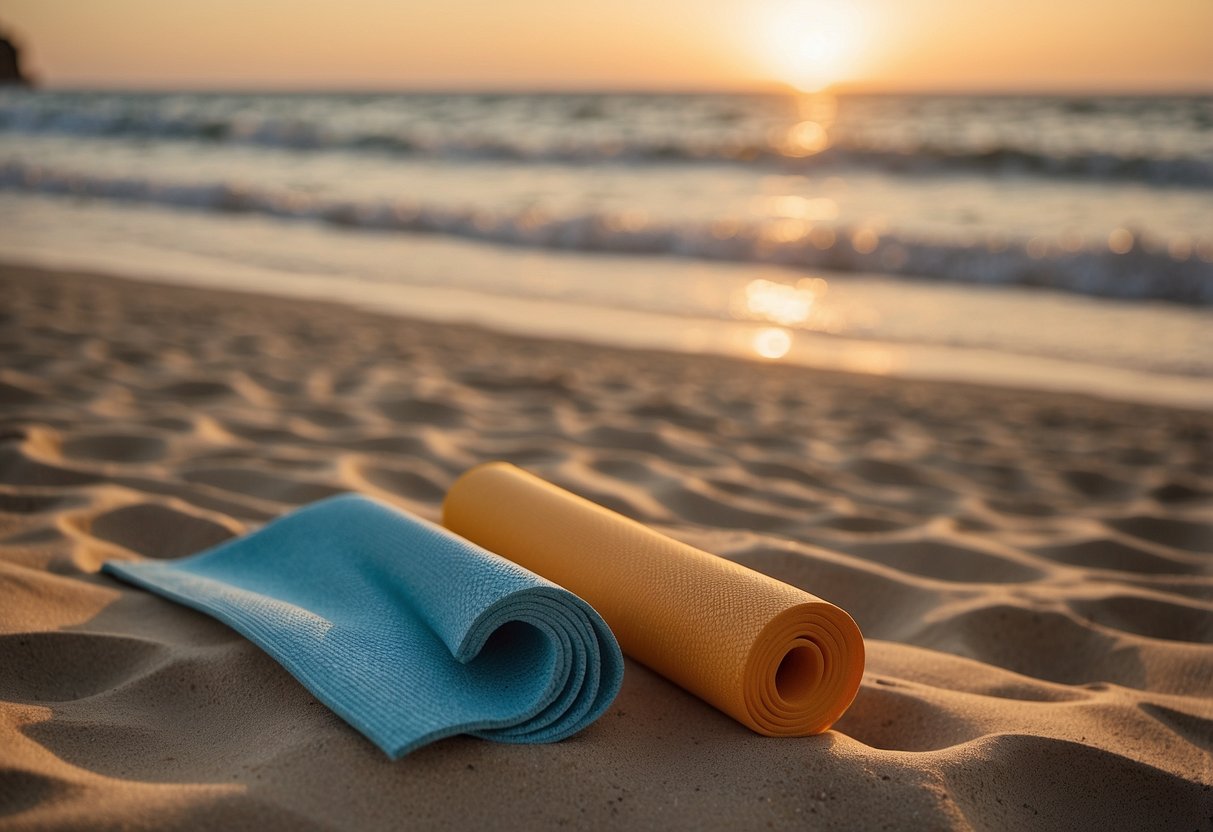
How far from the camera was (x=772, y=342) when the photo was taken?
22.4ft

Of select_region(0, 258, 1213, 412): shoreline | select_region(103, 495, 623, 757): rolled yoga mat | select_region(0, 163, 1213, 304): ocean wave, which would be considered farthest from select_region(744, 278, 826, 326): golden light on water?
select_region(103, 495, 623, 757): rolled yoga mat

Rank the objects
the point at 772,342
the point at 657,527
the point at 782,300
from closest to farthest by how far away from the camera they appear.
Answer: the point at 657,527
the point at 772,342
the point at 782,300

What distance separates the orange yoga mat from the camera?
5.63 feet

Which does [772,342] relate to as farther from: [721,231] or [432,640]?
[432,640]

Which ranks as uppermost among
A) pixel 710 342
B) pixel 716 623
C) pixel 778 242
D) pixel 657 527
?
pixel 778 242

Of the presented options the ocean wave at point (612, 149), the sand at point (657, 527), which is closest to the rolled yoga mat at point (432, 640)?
the sand at point (657, 527)

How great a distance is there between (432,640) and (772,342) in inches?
208

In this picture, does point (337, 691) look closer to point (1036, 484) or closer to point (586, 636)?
point (586, 636)

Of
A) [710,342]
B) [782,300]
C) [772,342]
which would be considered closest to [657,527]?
[710,342]

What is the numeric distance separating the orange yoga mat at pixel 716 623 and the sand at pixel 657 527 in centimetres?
7

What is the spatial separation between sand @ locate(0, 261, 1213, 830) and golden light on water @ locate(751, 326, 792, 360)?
0.46 metres

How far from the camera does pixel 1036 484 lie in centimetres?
401

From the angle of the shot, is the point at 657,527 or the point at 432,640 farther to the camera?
the point at 657,527

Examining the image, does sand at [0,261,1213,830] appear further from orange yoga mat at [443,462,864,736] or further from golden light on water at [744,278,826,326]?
golden light on water at [744,278,826,326]
